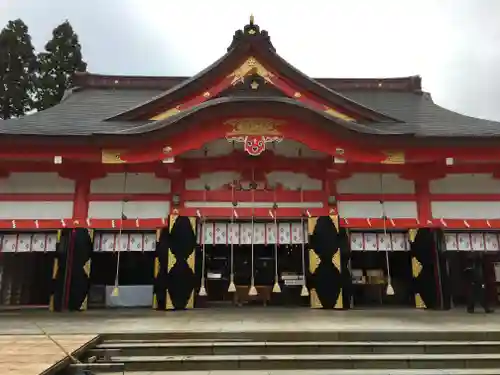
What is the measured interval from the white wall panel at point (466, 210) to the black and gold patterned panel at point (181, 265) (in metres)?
6.37

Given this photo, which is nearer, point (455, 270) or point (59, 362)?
point (59, 362)

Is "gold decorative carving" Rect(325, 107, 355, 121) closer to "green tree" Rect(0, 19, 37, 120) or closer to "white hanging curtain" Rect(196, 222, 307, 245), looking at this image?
"white hanging curtain" Rect(196, 222, 307, 245)

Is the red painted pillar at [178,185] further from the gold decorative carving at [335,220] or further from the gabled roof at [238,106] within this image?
the gold decorative carving at [335,220]

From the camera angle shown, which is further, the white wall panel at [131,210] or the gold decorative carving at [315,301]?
the white wall panel at [131,210]

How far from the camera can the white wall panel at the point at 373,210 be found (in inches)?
430

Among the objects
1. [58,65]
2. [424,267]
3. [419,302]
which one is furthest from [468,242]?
[58,65]

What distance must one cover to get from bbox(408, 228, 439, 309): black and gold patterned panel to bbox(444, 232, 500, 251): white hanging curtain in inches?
27.2

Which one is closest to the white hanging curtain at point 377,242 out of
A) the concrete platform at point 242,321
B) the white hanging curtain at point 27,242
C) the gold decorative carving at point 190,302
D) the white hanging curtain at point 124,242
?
the concrete platform at point 242,321

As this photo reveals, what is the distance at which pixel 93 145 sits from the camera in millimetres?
10133

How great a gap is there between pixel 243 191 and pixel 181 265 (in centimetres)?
246

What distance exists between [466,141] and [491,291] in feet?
15.2

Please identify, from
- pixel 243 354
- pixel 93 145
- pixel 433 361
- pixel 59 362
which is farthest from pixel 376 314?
pixel 93 145

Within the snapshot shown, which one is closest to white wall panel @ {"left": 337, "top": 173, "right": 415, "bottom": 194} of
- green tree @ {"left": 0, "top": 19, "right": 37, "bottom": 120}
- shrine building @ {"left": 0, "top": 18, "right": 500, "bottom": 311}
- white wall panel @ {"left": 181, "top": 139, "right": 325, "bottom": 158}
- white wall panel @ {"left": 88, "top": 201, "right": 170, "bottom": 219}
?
shrine building @ {"left": 0, "top": 18, "right": 500, "bottom": 311}

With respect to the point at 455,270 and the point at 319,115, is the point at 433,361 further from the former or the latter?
the point at 455,270
